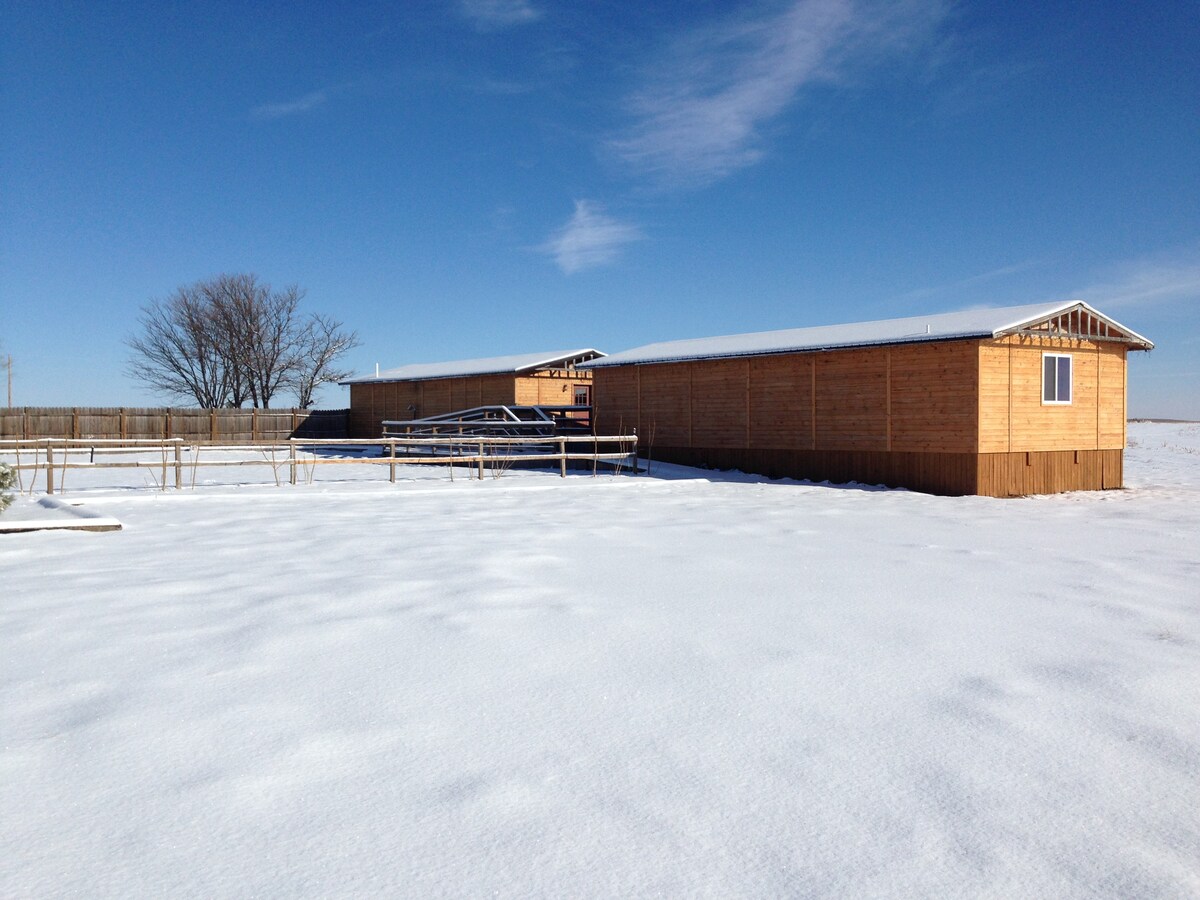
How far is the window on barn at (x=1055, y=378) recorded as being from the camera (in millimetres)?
18562

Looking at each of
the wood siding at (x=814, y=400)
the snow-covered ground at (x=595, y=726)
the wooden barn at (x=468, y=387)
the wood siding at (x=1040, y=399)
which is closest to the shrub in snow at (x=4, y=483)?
the snow-covered ground at (x=595, y=726)

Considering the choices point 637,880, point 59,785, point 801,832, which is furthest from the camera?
point 59,785

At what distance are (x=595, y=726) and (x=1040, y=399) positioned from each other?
17168mm

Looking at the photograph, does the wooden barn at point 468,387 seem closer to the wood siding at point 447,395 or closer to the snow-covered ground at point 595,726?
the wood siding at point 447,395

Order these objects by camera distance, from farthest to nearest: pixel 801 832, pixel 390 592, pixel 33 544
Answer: pixel 33 544
pixel 390 592
pixel 801 832

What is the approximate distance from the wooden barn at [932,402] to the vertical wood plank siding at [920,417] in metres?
0.03

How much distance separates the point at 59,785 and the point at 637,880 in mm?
2246

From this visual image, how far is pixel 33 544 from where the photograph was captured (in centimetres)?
915

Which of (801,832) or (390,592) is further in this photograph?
(390,592)

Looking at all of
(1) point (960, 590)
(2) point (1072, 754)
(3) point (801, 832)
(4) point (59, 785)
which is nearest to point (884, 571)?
(1) point (960, 590)

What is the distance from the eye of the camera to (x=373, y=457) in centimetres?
2588

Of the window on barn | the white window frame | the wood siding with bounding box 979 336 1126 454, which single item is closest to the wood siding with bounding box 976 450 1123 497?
the wood siding with bounding box 979 336 1126 454

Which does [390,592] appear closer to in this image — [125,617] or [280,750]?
[125,617]

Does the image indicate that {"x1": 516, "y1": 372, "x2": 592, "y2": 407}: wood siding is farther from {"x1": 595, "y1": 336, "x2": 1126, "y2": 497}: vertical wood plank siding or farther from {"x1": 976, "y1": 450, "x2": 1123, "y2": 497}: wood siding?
{"x1": 976, "y1": 450, "x2": 1123, "y2": 497}: wood siding
